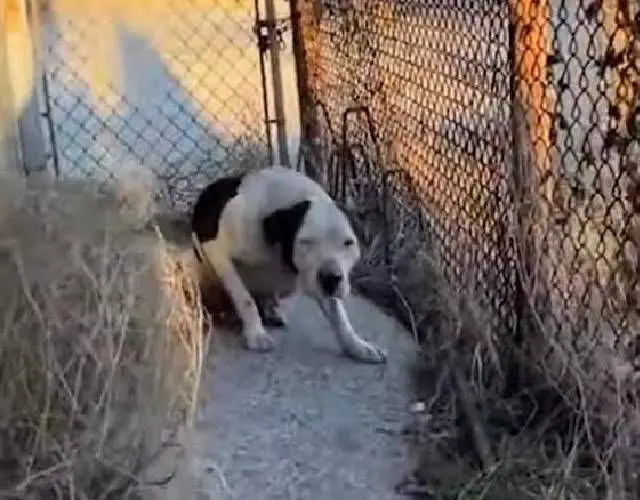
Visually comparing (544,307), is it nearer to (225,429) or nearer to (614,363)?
A: (614,363)

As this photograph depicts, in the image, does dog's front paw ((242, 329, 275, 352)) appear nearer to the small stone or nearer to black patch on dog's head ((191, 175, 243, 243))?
black patch on dog's head ((191, 175, 243, 243))

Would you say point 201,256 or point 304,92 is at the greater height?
point 304,92

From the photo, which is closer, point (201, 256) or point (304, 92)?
point (201, 256)

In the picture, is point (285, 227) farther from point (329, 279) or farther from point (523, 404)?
point (523, 404)

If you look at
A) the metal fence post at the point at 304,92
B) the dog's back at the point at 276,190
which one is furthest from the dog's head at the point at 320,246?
the metal fence post at the point at 304,92

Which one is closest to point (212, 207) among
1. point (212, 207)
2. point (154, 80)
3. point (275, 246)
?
point (212, 207)

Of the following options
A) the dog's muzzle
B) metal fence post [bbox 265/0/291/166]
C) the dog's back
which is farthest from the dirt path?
metal fence post [bbox 265/0/291/166]

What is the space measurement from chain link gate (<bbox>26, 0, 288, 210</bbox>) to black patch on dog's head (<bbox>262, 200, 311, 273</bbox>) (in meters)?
2.43

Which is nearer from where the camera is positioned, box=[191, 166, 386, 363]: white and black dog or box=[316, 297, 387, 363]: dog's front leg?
box=[316, 297, 387, 363]: dog's front leg

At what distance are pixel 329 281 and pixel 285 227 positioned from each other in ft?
0.80

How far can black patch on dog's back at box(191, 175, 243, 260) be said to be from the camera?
15.4 feet

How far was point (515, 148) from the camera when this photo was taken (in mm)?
→ 3461

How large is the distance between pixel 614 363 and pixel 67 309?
121 cm

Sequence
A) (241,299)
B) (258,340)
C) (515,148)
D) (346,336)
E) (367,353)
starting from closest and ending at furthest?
(515,148)
(367,353)
(346,336)
(258,340)
(241,299)
